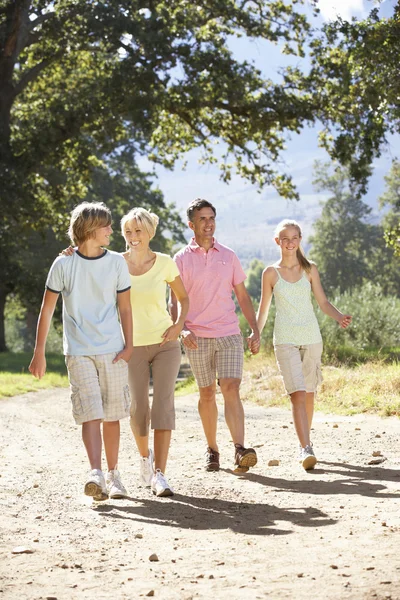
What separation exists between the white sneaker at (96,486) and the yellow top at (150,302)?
1257mm

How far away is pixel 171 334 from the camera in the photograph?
25.1 feet

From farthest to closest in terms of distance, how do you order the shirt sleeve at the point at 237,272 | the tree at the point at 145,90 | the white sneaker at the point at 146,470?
the tree at the point at 145,90 < the shirt sleeve at the point at 237,272 < the white sneaker at the point at 146,470

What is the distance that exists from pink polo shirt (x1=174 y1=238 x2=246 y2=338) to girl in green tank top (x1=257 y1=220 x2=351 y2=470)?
0.47 meters

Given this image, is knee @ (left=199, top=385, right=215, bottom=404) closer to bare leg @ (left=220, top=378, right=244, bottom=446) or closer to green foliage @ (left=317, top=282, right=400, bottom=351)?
bare leg @ (left=220, top=378, right=244, bottom=446)

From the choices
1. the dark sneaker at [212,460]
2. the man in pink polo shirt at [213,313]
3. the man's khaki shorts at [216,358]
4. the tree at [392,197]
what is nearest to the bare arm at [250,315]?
the man in pink polo shirt at [213,313]

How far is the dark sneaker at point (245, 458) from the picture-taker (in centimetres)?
796

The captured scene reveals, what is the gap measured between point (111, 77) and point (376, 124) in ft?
30.4

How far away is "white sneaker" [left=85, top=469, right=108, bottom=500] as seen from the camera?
6.78 meters

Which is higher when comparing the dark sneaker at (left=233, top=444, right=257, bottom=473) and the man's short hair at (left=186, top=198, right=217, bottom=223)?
the man's short hair at (left=186, top=198, right=217, bottom=223)

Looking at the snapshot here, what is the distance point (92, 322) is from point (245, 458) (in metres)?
1.85

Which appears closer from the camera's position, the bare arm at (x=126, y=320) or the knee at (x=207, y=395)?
the bare arm at (x=126, y=320)

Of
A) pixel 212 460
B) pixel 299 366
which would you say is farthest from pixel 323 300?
pixel 212 460

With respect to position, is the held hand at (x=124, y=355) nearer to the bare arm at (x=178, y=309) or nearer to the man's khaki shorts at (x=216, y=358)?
the bare arm at (x=178, y=309)

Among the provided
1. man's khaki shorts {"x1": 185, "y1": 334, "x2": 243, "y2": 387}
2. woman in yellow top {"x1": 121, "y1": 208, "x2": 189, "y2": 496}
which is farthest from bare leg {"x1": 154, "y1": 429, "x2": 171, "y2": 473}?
man's khaki shorts {"x1": 185, "y1": 334, "x2": 243, "y2": 387}
